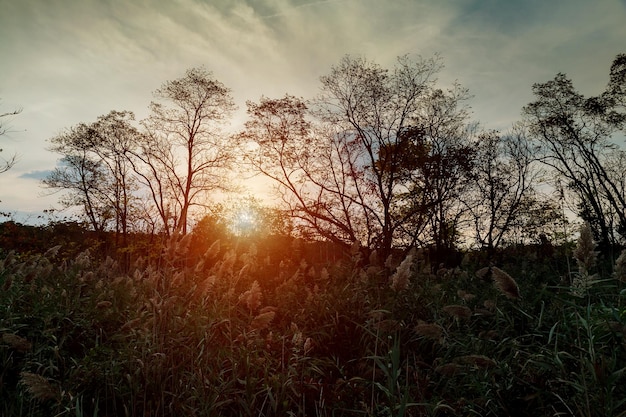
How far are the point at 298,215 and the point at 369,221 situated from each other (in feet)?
13.4

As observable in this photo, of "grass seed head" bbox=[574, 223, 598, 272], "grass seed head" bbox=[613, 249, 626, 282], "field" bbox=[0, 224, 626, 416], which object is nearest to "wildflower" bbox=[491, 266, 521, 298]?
"field" bbox=[0, 224, 626, 416]

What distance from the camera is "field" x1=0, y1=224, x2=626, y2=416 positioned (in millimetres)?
2920

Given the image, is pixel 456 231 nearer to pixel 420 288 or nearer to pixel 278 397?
pixel 420 288

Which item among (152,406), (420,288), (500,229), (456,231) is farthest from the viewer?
(500,229)

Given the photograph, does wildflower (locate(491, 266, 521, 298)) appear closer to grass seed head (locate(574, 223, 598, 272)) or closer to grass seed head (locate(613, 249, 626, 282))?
grass seed head (locate(574, 223, 598, 272))

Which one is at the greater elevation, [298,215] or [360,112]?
[360,112]

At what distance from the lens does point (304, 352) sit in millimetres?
4320

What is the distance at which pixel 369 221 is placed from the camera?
2183 centimetres

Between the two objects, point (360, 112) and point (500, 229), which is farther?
point (500, 229)

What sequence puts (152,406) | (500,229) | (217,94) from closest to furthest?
(152,406)
(500,229)
(217,94)

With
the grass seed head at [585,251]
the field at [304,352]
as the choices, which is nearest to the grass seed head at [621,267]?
the field at [304,352]

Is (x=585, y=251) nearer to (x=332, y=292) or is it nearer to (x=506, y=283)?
(x=506, y=283)

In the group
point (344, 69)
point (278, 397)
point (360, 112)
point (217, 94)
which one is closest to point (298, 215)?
point (360, 112)

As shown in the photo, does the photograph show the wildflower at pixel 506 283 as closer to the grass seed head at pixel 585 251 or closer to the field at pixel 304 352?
the field at pixel 304 352
